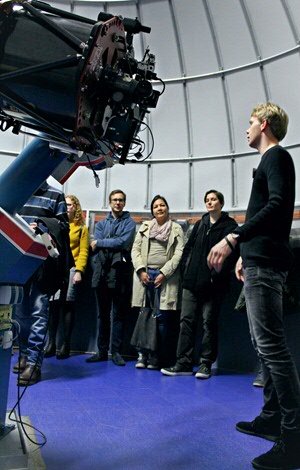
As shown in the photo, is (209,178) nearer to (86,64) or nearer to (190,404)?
(190,404)

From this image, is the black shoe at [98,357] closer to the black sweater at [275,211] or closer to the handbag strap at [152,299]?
the handbag strap at [152,299]

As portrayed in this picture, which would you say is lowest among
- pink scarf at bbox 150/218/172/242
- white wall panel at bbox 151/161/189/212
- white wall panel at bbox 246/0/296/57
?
pink scarf at bbox 150/218/172/242

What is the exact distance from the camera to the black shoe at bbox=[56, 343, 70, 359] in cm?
456

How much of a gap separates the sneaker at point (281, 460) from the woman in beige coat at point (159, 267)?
2.32m

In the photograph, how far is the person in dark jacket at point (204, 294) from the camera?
396 cm

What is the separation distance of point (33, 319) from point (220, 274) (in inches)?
71.2

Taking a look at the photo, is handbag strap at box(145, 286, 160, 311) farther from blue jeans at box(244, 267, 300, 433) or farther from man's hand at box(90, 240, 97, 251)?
blue jeans at box(244, 267, 300, 433)

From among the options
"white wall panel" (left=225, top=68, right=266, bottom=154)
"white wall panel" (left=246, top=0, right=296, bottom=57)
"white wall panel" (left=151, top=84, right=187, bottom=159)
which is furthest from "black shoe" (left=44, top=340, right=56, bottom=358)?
"white wall panel" (left=246, top=0, right=296, bottom=57)

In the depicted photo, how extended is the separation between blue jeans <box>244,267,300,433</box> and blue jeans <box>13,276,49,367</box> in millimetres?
1960

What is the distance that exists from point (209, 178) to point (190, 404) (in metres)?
6.12

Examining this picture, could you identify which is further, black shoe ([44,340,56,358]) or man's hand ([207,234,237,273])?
black shoe ([44,340,56,358])

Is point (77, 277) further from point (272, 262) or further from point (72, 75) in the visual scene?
point (72, 75)

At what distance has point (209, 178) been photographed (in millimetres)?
8477

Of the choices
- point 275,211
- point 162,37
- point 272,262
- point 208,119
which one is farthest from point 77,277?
point 162,37
